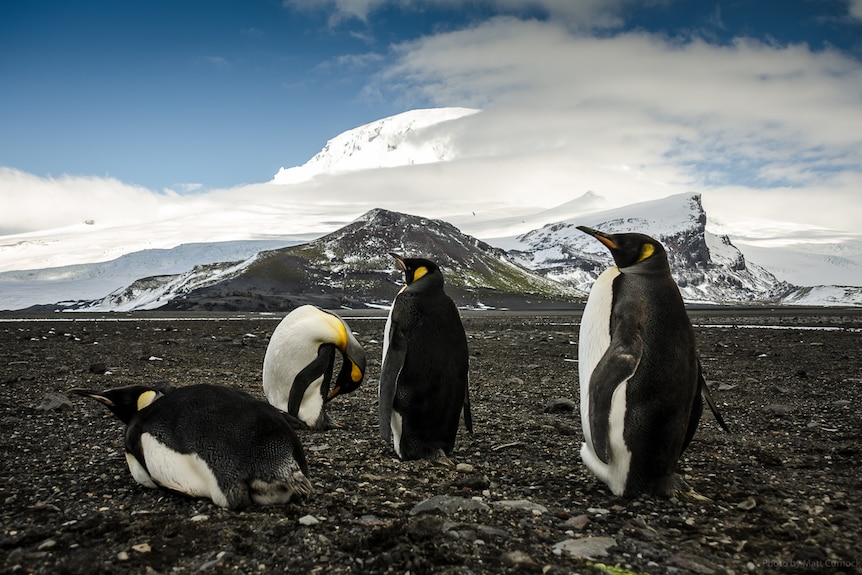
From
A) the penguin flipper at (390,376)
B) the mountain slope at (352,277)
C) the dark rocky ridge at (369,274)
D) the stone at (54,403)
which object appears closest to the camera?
the penguin flipper at (390,376)

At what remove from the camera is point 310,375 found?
20.4 ft

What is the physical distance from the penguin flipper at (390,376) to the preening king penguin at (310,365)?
4.13 ft

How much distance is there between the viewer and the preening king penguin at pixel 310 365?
6.13m

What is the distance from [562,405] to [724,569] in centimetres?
402

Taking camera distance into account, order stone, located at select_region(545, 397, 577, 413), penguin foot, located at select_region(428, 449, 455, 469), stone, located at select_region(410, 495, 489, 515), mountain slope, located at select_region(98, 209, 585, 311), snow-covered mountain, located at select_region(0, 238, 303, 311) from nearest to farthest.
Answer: stone, located at select_region(410, 495, 489, 515), penguin foot, located at select_region(428, 449, 455, 469), stone, located at select_region(545, 397, 577, 413), mountain slope, located at select_region(98, 209, 585, 311), snow-covered mountain, located at select_region(0, 238, 303, 311)

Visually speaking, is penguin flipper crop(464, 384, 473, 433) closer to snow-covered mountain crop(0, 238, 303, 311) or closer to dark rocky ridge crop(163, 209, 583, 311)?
dark rocky ridge crop(163, 209, 583, 311)

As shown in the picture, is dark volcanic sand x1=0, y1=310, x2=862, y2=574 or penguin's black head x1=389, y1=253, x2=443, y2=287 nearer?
dark volcanic sand x1=0, y1=310, x2=862, y2=574

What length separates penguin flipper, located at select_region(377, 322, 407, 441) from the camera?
4953mm

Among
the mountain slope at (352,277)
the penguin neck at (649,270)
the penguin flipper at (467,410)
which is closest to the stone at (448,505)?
the penguin flipper at (467,410)

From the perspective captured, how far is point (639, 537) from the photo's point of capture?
319cm

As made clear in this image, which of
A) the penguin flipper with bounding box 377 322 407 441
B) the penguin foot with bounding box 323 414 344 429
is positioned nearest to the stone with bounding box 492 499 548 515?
the penguin flipper with bounding box 377 322 407 441

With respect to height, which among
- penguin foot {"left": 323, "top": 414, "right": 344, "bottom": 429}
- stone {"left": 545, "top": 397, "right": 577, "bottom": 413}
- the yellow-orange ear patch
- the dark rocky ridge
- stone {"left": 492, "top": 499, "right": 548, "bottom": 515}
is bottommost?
the dark rocky ridge

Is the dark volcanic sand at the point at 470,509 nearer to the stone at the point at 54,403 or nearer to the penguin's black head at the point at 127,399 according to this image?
the stone at the point at 54,403

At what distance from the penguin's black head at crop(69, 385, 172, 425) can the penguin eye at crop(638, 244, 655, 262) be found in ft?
11.1
